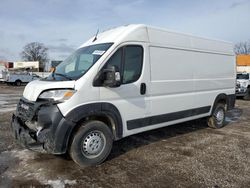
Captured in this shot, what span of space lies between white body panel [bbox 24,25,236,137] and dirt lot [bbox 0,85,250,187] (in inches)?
23.1

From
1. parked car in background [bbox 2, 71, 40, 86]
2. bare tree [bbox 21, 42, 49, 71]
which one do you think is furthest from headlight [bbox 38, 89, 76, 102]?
bare tree [bbox 21, 42, 49, 71]

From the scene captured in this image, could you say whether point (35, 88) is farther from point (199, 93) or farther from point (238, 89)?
point (238, 89)

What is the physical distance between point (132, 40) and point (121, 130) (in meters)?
1.76

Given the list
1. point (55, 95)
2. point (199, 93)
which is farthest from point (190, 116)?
point (55, 95)

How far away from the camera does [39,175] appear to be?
402 cm

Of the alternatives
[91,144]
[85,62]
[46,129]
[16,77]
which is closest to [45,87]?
[46,129]

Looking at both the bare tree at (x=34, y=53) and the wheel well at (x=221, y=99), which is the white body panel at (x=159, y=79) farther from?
the bare tree at (x=34, y=53)

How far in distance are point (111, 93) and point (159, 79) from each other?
1.30 meters

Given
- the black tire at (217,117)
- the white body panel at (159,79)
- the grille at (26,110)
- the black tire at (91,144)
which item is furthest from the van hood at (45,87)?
the black tire at (217,117)

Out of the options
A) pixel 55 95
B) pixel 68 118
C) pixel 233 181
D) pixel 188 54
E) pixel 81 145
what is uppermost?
pixel 188 54

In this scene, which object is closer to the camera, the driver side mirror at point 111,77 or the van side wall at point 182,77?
the driver side mirror at point 111,77

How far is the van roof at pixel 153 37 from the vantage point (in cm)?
480

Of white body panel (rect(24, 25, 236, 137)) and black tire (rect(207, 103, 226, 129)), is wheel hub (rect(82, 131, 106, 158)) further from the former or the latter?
black tire (rect(207, 103, 226, 129))

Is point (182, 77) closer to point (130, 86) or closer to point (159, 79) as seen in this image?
point (159, 79)
